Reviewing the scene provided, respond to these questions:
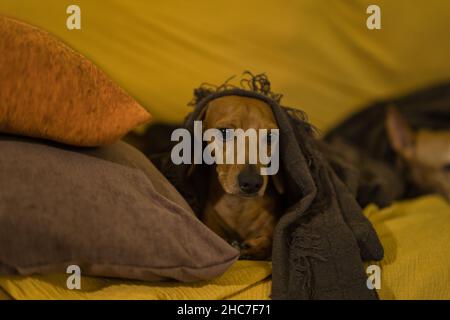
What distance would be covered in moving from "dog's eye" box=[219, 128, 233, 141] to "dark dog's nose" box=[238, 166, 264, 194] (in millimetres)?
85

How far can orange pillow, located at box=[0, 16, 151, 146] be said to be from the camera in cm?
90

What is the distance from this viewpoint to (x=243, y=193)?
3.75 feet

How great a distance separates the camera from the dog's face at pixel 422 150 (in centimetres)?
194

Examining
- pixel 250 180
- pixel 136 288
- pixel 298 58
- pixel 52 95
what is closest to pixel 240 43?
pixel 298 58

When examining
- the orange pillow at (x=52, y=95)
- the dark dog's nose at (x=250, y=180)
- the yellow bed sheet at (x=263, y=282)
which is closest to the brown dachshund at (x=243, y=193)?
the dark dog's nose at (x=250, y=180)

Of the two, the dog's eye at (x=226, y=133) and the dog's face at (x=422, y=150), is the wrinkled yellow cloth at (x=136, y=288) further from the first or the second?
the dog's face at (x=422, y=150)

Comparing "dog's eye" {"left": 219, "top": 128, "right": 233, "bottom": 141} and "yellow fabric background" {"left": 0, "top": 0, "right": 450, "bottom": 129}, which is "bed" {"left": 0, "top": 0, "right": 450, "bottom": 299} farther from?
"dog's eye" {"left": 219, "top": 128, "right": 233, "bottom": 141}

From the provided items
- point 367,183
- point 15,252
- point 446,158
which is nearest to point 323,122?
point 367,183

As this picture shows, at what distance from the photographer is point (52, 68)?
93 cm

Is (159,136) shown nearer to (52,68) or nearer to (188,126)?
(188,126)

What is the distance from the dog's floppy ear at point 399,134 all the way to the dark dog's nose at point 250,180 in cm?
92

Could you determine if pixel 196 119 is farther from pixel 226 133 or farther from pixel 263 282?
pixel 263 282

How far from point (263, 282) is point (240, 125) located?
0.34m

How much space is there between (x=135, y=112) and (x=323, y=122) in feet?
3.03
